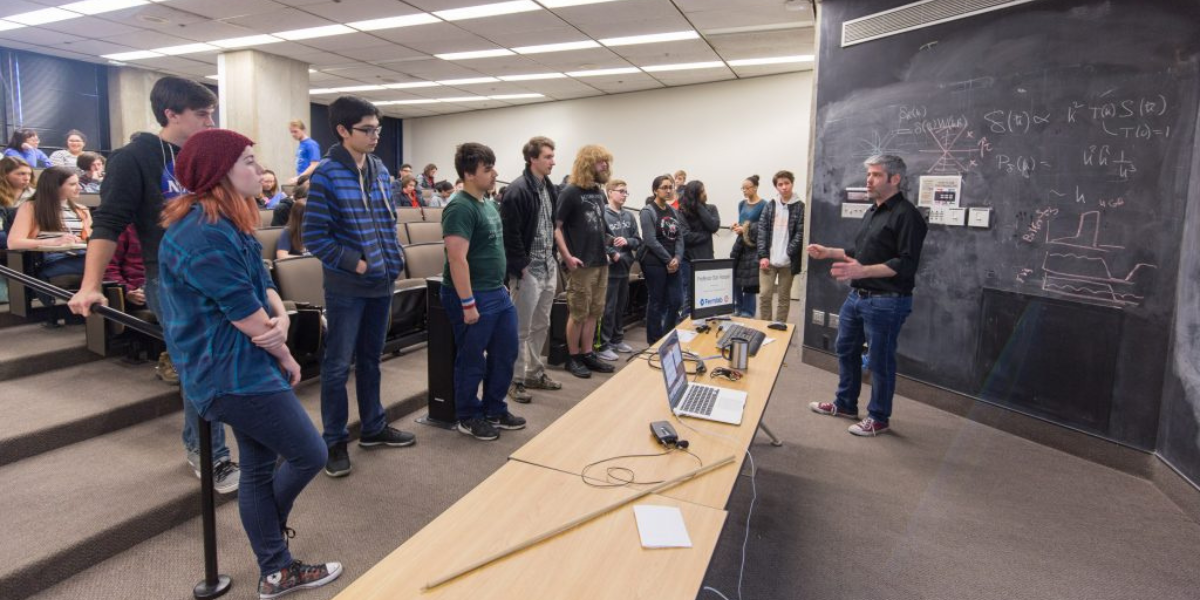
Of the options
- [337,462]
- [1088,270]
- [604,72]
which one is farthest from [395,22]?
[1088,270]

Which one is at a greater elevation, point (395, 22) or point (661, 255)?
point (395, 22)

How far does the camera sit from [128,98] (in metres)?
10.4

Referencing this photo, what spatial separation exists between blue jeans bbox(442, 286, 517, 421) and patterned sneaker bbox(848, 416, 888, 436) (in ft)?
6.53

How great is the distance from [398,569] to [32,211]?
3.91 meters

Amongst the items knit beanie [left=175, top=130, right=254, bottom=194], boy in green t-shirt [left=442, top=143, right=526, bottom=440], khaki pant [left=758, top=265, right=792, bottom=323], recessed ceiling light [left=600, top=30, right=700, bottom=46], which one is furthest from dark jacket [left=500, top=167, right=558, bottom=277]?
recessed ceiling light [left=600, top=30, right=700, bottom=46]

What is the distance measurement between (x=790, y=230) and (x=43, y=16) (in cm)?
830

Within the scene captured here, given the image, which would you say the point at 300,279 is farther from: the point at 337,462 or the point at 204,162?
the point at 204,162

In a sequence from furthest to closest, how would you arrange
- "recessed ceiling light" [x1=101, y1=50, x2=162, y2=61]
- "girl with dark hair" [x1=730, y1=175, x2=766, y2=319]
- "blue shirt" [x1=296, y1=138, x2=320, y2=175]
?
"recessed ceiling light" [x1=101, y1=50, x2=162, y2=61] → "blue shirt" [x1=296, y1=138, x2=320, y2=175] → "girl with dark hair" [x1=730, y1=175, x2=766, y2=319]

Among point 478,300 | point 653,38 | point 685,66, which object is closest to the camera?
point 478,300

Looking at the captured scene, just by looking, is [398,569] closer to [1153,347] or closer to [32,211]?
[1153,347]

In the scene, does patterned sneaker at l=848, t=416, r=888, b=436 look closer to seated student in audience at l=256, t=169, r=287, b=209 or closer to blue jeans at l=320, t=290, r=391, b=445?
blue jeans at l=320, t=290, r=391, b=445

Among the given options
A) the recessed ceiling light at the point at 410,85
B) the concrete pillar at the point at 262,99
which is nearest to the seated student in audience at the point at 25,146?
the concrete pillar at the point at 262,99

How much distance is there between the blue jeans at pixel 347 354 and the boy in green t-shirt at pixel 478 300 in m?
0.37

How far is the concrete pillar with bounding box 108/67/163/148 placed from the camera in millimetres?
10352
